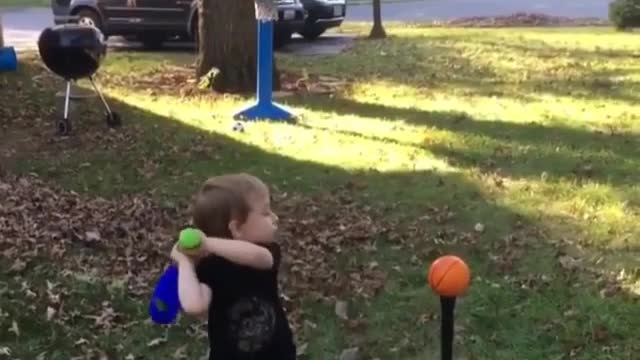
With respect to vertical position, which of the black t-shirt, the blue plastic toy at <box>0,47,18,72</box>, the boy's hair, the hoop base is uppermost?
the boy's hair

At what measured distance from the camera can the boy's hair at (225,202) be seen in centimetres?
336

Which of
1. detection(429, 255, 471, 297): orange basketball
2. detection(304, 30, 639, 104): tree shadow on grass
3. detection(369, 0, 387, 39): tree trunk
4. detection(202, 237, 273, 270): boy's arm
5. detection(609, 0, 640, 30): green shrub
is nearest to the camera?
detection(429, 255, 471, 297): orange basketball

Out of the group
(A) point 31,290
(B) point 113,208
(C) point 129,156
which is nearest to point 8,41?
(C) point 129,156

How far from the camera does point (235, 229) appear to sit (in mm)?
3404

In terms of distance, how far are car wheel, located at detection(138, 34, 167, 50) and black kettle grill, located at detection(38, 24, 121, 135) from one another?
8.96m

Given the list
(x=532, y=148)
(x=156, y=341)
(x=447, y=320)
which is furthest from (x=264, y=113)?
(x=447, y=320)

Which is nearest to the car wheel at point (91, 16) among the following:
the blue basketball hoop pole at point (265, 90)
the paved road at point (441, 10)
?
the paved road at point (441, 10)

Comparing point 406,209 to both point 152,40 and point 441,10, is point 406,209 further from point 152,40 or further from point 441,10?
point 441,10

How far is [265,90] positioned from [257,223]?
828 cm

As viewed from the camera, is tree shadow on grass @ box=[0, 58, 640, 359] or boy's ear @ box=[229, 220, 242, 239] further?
tree shadow on grass @ box=[0, 58, 640, 359]

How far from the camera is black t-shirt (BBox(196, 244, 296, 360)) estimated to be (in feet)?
11.3

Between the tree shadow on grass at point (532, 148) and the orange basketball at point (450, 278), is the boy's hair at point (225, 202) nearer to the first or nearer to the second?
the orange basketball at point (450, 278)

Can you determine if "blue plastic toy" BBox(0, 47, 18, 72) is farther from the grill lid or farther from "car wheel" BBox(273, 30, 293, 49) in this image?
"car wheel" BBox(273, 30, 293, 49)

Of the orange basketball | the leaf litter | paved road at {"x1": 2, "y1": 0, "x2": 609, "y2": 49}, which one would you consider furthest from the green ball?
paved road at {"x1": 2, "y1": 0, "x2": 609, "y2": 49}
